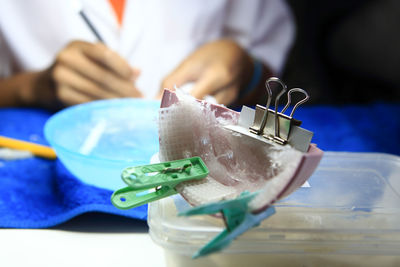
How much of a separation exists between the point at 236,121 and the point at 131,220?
7.6 inches

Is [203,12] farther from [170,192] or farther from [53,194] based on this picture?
[170,192]

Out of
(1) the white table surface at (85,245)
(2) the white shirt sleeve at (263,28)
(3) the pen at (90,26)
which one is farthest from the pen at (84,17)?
(1) the white table surface at (85,245)

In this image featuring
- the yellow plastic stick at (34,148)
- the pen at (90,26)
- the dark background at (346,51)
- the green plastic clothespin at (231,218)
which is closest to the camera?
the green plastic clothespin at (231,218)

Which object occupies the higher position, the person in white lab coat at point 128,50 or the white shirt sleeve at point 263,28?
the white shirt sleeve at point 263,28

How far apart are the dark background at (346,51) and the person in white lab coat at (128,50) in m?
0.24

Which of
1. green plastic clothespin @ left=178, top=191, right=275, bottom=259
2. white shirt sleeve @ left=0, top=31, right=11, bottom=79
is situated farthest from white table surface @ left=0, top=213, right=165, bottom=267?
white shirt sleeve @ left=0, top=31, right=11, bottom=79

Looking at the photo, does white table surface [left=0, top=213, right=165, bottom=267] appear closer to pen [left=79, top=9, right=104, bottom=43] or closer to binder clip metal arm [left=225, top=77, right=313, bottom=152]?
binder clip metal arm [left=225, top=77, right=313, bottom=152]

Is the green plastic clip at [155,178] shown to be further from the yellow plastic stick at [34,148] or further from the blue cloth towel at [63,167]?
the yellow plastic stick at [34,148]

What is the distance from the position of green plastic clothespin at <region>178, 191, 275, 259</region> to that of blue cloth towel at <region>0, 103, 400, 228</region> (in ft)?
0.60

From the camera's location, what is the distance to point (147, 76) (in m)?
0.91

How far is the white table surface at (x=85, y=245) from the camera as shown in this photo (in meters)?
0.40

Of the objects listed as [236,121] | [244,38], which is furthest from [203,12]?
[236,121]

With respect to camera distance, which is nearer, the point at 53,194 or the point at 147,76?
the point at 53,194

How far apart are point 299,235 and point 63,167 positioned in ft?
1.21
